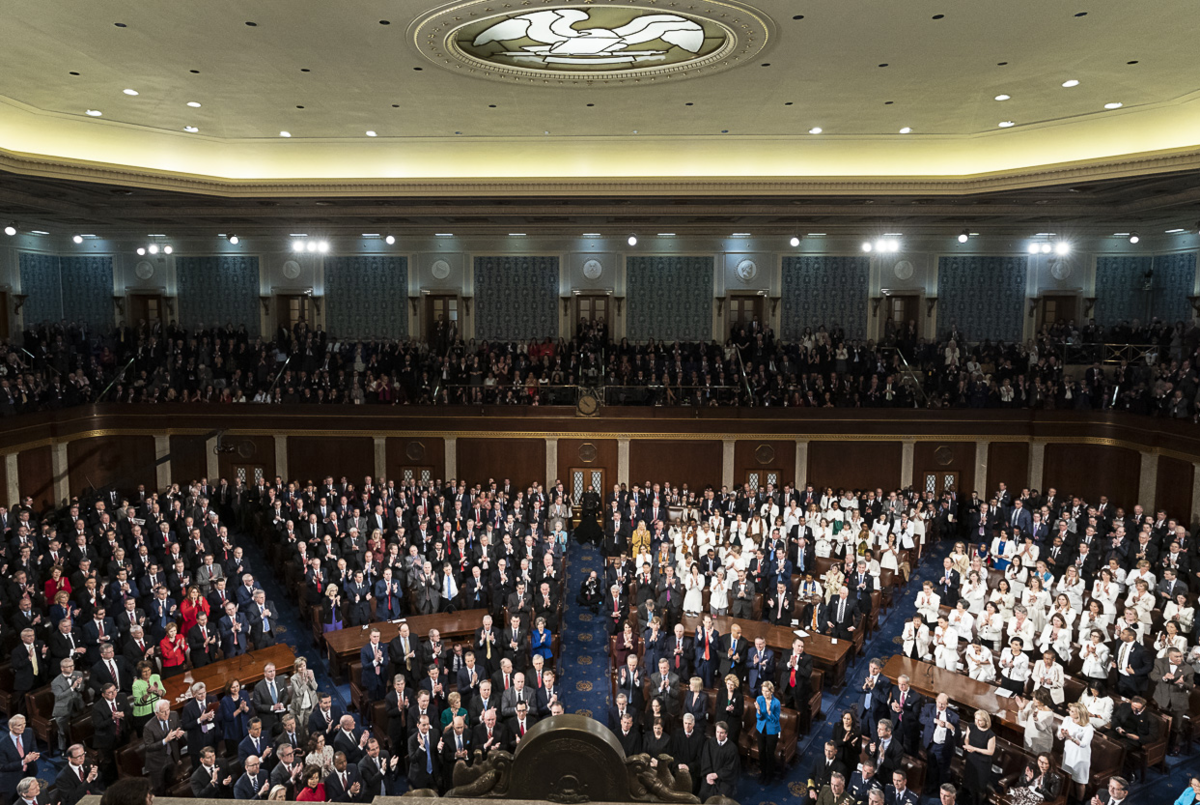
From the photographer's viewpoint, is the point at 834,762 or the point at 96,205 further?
the point at 96,205

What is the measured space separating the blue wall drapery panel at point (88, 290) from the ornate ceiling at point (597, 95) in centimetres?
1027

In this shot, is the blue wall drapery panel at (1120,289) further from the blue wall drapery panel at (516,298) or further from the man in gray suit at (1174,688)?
the man in gray suit at (1174,688)

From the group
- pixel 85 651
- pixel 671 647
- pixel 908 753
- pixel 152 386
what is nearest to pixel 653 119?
pixel 671 647

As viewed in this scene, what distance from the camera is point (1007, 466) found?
19156 millimetres

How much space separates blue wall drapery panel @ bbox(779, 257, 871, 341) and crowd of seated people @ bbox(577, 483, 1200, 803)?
7805mm

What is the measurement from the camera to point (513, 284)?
901 inches

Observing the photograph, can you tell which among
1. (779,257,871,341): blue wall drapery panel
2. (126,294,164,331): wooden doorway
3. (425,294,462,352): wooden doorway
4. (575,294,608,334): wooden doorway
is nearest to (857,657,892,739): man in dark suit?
(779,257,871,341): blue wall drapery panel

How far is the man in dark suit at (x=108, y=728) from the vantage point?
7910 mm

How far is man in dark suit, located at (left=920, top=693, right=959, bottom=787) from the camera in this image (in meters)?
7.87

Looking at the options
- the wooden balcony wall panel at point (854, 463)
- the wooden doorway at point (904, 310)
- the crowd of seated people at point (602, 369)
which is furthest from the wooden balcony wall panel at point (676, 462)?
the wooden doorway at point (904, 310)

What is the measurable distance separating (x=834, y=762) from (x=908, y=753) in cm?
132

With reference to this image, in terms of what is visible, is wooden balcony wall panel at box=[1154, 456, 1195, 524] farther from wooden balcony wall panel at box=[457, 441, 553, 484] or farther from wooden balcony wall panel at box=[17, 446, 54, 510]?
wooden balcony wall panel at box=[17, 446, 54, 510]

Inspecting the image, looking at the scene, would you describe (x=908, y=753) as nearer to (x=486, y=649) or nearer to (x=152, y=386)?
(x=486, y=649)

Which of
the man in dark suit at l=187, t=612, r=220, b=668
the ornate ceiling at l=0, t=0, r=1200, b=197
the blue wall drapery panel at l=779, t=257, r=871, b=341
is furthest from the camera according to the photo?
the blue wall drapery panel at l=779, t=257, r=871, b=341
